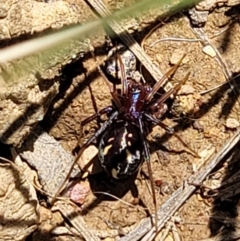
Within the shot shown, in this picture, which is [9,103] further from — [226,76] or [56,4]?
[226,76]

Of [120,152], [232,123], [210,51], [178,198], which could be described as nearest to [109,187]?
[120,152]

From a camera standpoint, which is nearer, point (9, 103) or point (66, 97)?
point (9, 103)

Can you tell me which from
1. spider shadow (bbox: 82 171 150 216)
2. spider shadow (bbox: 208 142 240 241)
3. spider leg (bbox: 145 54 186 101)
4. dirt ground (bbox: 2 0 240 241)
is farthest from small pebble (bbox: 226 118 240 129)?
spider shadow (bbox: 82 171 150 216)

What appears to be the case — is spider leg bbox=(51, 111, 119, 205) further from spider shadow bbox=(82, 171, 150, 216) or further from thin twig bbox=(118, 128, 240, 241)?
thin twig bbox=(118, 128, 240, 241)

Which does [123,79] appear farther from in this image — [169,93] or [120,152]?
[120,152]

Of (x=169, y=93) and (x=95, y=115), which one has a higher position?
(x=95, y=115)

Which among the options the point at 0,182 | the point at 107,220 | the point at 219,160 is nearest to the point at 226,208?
the point at 219,160
